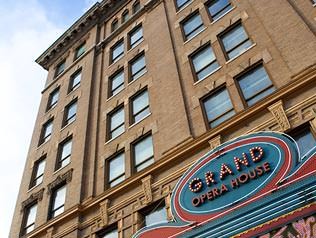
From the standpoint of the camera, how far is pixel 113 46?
2762 cm

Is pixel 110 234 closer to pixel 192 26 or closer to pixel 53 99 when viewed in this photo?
pixel 192 26

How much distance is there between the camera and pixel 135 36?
26297 millimetres

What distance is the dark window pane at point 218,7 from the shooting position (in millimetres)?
20406

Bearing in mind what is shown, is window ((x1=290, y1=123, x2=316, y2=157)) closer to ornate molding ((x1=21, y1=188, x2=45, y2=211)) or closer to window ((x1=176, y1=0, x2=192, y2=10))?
window ((x1=176, y1=0, x2=192, y2=10))

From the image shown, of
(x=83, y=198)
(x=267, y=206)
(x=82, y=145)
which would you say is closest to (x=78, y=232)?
(x=83, y=198)

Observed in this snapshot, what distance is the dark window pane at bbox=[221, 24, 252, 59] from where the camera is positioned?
57.0 feet

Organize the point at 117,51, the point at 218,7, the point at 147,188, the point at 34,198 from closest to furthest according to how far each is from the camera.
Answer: the point at 147,188
the point at 218,7
the point at 34,198
the point at 117,51

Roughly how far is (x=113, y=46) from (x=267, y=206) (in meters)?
19.8

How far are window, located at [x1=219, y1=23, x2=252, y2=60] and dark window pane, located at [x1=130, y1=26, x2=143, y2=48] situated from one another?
7.91 m

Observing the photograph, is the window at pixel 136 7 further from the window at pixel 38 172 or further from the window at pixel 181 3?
the window at pixel 38 172

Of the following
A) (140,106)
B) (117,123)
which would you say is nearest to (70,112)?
(117,123)

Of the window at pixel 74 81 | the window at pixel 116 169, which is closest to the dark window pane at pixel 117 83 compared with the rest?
the window at pixel 74 81

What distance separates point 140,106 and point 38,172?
342 inches

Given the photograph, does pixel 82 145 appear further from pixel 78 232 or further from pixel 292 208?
pixel 292 208
